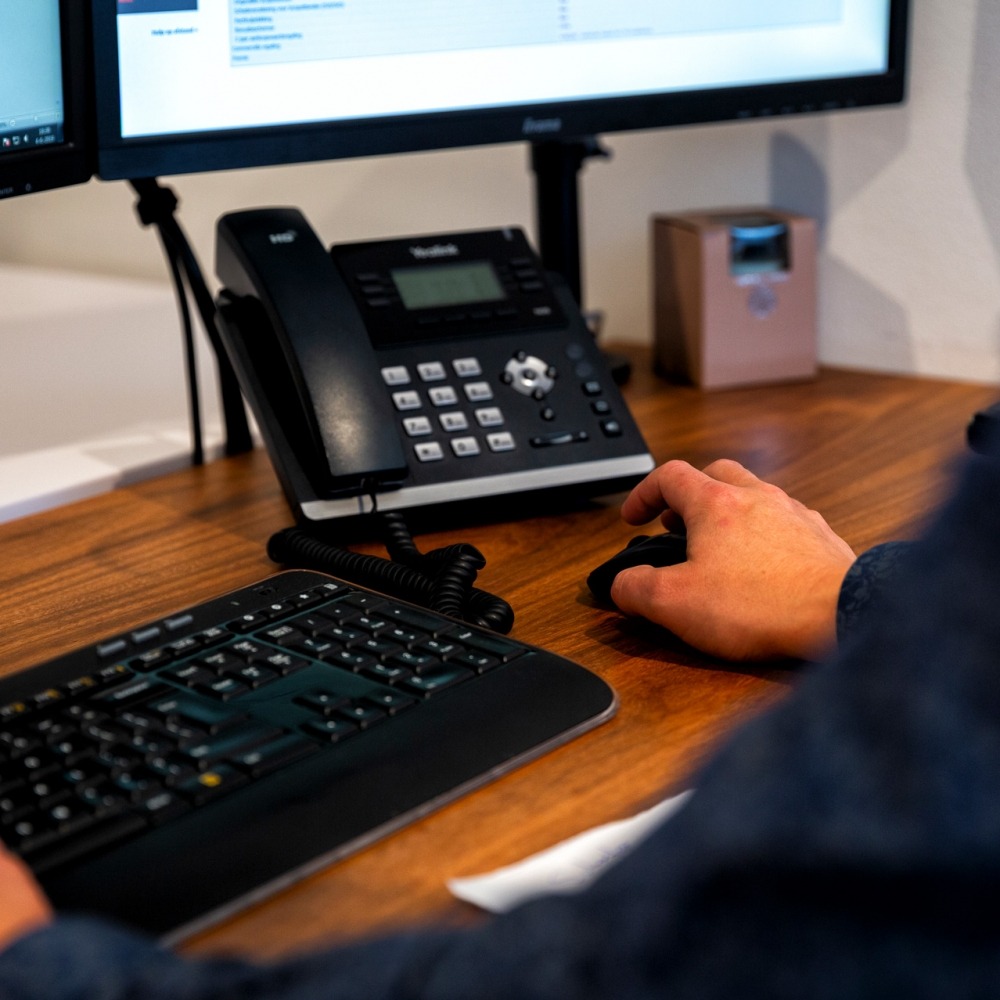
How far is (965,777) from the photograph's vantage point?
29 centimetres

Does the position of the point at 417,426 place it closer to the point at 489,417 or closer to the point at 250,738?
the point at 489,417

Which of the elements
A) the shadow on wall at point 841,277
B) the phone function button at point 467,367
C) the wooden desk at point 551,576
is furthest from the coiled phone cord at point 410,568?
the shadow on wall at point 841,277

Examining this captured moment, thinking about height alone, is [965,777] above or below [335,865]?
above

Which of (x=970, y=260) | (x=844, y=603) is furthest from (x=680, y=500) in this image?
(x=970, y=260)

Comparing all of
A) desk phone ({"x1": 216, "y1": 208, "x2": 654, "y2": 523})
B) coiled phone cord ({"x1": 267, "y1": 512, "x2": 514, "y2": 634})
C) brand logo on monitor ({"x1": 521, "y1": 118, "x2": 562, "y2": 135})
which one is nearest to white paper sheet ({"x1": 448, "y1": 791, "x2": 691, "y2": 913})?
coiled phone cord ({"x1": 267, "y1": 512, "x2": 514, "y2": 634})

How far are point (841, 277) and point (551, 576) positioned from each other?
67 centimetres

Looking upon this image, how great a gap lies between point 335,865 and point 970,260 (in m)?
0.99

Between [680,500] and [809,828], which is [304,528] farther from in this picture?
[809,828]

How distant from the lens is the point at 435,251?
1.05m

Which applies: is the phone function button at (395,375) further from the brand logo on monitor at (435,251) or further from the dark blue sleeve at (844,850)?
the dark blue sleeve at (844,850)

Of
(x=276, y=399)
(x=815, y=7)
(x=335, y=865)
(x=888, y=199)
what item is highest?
(x=815, y=7)

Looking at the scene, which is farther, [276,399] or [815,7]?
[815,7]

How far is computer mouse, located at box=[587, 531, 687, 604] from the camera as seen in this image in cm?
77

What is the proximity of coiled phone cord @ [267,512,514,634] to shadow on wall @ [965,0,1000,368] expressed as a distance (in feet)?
2.19
